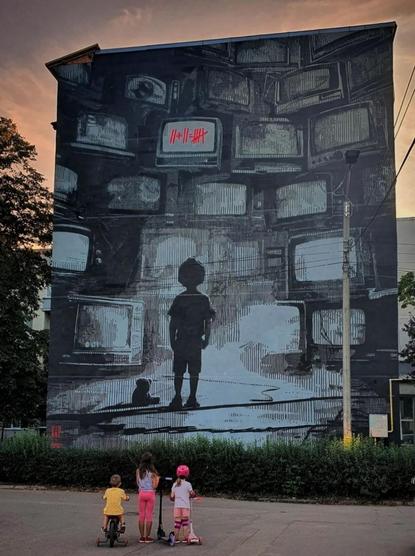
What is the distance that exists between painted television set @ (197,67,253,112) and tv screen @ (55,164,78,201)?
25.6 ft

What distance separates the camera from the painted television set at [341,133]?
108ft

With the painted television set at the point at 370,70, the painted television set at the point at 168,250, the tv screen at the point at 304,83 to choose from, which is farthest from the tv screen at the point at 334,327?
the tv screen at the point at 304,83

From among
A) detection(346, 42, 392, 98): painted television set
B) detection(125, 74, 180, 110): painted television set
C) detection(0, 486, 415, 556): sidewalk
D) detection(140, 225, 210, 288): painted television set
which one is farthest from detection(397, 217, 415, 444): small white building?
detection(0, 486, 415, 556): sidewalk

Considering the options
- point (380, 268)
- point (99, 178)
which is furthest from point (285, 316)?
point (99, 178)

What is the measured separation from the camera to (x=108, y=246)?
114ft

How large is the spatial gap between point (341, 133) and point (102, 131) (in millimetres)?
12509

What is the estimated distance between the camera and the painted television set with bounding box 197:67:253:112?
34562mm

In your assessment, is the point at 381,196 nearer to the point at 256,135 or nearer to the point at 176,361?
the point at 256,135

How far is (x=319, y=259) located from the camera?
32719 mm

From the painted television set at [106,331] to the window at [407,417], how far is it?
19.2 metres

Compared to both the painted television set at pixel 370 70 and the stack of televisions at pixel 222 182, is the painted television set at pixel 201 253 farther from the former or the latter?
the painted television set at pixel 370 70

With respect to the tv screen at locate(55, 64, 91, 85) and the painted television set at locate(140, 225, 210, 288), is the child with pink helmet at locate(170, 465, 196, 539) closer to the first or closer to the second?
the painted television set at locate(140, 225, 210, 288)

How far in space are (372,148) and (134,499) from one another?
67.7 ft

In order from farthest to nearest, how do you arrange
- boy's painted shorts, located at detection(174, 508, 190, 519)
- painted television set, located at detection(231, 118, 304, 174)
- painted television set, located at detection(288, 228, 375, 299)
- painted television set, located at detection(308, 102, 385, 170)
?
painted television set, located at detection(231, 118, 304, 174), painted television set, located at detection(308, 102, 385, 170), painted television set, located at detection(288, 228, 375, 299), boy's painted shorts, located at detection(174, 508, 190, 519)
